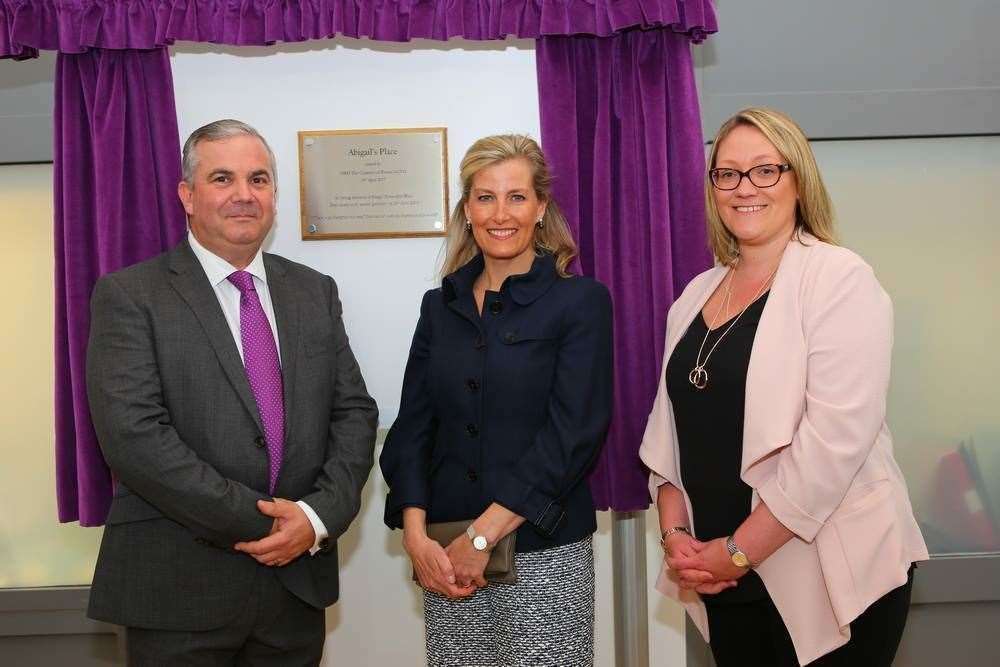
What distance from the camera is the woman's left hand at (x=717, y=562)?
1.78 m

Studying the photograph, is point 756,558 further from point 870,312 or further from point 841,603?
point 870,312

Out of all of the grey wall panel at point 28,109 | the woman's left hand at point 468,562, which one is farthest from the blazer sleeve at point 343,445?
the grey wall panel at point 28,109

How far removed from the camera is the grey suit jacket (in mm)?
1855

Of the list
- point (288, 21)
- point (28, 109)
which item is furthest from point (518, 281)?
point (28, 109)

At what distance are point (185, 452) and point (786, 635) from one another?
4.28 feet

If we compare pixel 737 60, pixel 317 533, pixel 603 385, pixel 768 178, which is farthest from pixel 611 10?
pixel 317 533

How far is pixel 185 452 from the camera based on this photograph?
1.86 meters

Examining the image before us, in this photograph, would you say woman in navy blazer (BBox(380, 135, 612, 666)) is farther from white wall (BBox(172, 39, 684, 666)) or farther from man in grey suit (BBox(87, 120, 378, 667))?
white wall (BBox(172, 39, 684, 666))

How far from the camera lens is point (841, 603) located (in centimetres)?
167

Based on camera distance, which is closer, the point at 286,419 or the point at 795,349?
the point at 795,349

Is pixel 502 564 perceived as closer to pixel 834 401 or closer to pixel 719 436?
pixel 719 436

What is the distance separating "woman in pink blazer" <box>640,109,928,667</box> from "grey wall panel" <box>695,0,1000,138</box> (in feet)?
2.83

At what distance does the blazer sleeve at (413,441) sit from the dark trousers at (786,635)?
73 centimetres

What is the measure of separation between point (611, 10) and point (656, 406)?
1.11 m
